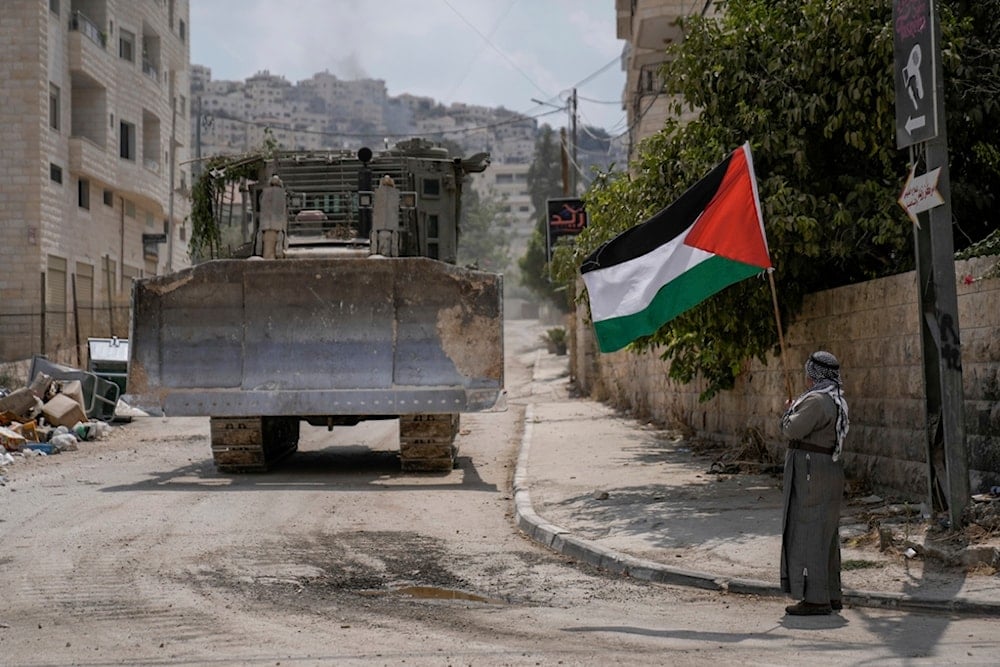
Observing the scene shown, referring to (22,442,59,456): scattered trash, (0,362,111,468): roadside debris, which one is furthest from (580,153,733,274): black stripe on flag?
(22,442,59,456): scattered trash

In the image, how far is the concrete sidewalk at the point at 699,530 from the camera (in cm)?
747

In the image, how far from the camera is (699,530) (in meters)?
9.76

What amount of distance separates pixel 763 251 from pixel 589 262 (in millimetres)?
1678

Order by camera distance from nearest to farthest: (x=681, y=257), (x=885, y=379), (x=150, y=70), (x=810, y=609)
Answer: (x=810, y=609) < (x=681, y=257) < (x=885, y=379) < (x=150, y=70)

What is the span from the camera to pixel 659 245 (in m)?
9.62

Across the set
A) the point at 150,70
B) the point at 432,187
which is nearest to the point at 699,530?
the point at 432,187

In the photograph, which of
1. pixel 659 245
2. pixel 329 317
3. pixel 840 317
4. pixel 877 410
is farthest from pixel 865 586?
pixel 329 317

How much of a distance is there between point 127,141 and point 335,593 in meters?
39.4

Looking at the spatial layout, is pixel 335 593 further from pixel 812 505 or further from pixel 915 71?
pixel 915 71

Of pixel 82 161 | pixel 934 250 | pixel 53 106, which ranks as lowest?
pixel 934 250

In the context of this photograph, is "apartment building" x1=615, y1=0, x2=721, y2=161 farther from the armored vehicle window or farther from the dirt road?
the dirt road

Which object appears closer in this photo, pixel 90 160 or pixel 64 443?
pixel 64 443

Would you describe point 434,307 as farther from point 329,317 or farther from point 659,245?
point 659,245

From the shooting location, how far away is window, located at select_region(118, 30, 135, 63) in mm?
43594
